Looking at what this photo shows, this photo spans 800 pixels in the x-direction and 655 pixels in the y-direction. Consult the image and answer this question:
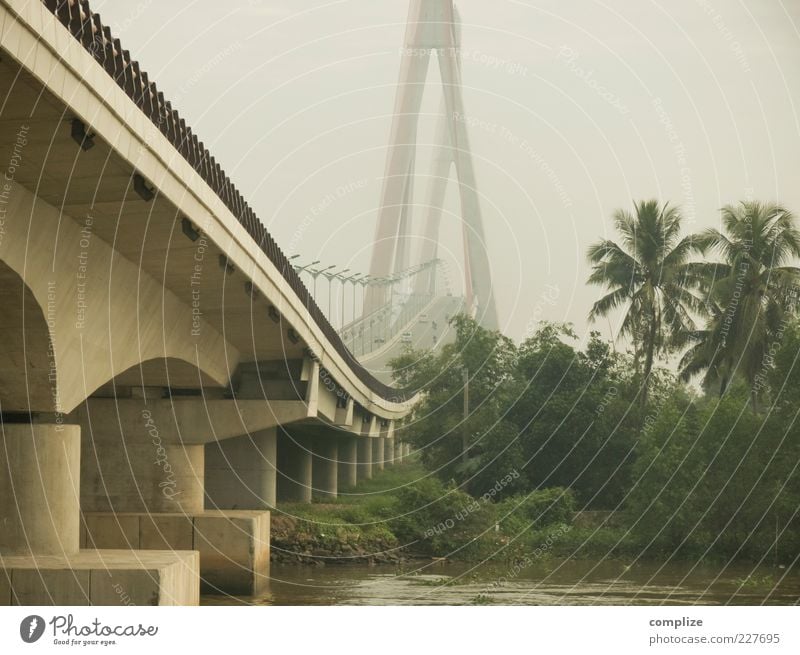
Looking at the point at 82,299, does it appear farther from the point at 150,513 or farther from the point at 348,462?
the point at 348,462

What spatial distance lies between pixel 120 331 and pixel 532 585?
1151 centimetres

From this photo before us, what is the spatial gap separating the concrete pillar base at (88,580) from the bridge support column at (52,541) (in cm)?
1

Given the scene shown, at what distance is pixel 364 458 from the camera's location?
7219cm

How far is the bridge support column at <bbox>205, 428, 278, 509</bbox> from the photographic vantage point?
128ft

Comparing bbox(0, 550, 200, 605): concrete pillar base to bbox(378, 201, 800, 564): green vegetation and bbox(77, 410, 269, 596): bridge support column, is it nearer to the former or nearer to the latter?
bbox(77, 410, 269, 596): bridge support column

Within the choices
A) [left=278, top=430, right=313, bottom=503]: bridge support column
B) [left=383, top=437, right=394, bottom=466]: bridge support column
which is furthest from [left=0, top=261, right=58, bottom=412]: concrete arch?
[left=383, top=437, right=394, bottom=466]: bridge support column

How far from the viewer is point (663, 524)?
33312 mm
